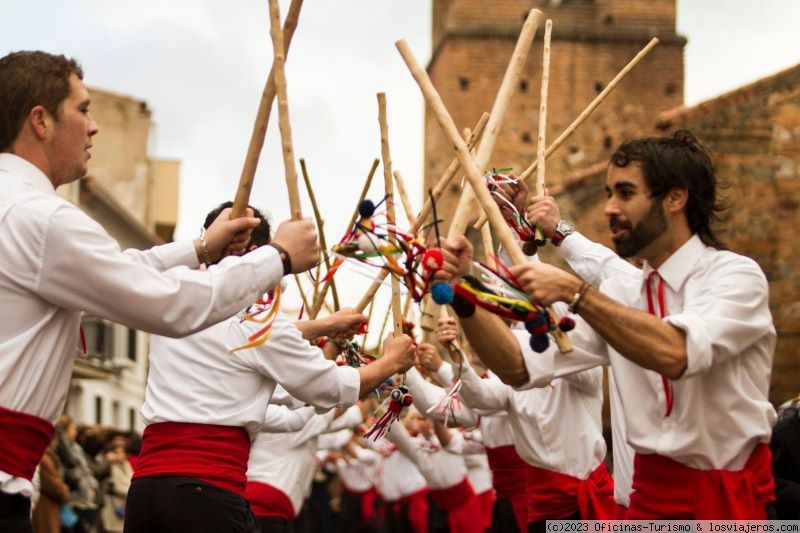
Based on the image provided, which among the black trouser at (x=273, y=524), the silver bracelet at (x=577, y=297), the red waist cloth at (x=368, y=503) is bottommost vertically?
the red waist cloth at (x=368, y=503)

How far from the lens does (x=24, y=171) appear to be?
4207 millimetres

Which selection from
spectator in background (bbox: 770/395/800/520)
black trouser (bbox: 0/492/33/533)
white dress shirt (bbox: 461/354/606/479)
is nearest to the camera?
black trouser (bbox: 0/492/33/533)

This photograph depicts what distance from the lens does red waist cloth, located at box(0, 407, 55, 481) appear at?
3.98 metres

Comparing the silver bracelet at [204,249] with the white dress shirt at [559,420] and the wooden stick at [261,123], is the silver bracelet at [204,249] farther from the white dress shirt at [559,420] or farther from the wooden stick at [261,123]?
the white dress shirt at [559,420]

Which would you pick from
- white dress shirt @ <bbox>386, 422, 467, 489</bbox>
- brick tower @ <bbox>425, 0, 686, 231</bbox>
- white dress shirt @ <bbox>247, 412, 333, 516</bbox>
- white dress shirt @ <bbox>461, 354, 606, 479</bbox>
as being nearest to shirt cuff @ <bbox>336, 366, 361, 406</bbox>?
white dress shirt @ <bbox>461, 354, 606, 479</bbox>

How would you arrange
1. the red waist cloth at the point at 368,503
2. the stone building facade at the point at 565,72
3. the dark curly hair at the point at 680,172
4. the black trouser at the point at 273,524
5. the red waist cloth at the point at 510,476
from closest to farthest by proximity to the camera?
1. the dark curly hair at the point at 680,172
2. the red waist cloth at the point at 510,476
3. the black trouser at the point at 273,524
4. the red waist cloth at the point at 368,503
5. the stone building facade at the point at 565,72

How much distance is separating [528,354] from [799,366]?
12704 mm

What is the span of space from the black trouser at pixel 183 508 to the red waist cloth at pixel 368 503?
17829 mm

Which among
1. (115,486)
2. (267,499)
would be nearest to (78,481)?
(115,486)

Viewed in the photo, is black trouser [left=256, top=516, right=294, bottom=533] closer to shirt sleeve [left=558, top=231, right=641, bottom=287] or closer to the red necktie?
shirt sleeve [left=558, top=231, right=641, bottom=287]

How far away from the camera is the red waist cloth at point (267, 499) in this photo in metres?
9.26

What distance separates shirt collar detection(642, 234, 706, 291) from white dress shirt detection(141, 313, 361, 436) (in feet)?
5.64

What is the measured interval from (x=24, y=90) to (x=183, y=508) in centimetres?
204

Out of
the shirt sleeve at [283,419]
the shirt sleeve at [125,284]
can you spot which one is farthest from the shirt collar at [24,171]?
the shirt sleeve at [283,419]
